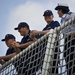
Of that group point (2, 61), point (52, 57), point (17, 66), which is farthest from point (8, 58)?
point (52, 57)

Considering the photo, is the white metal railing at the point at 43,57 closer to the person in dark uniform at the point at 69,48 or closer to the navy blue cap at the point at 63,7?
the person in dark uniform at the point at 69,48

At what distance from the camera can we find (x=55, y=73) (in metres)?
3.86

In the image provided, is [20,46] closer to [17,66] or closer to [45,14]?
[17,66]

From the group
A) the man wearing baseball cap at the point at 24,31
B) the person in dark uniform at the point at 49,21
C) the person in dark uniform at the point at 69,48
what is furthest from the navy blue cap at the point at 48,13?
the person in dark uniform at the point at 69,48

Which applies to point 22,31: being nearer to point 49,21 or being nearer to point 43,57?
point 49,21

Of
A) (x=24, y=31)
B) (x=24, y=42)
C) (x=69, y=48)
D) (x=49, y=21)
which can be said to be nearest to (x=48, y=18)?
(x=49, y=21)

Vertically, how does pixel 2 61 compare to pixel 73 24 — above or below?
below

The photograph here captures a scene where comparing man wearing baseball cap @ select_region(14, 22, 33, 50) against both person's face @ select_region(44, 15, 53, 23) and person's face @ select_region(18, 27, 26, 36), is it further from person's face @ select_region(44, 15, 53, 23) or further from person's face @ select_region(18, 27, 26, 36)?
person's face @ select_region(44, 15, 53, 23)

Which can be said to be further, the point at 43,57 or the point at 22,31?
the point at 22,31

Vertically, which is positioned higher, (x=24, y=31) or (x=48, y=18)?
(x=48, y=18)

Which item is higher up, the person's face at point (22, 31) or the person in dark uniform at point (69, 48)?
the person's face at point (22, 31)

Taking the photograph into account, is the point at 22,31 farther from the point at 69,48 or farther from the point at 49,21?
the point at 69,48

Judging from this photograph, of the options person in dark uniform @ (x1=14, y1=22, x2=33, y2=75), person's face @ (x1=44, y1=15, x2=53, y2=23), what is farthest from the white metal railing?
person's face @ (x1=44, y1=15, x2=53, y2=23)

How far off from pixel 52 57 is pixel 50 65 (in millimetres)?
130
